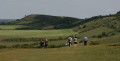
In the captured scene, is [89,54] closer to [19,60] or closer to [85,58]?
[85,58]

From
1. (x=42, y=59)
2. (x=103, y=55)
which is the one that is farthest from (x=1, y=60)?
(x=103, y=55)

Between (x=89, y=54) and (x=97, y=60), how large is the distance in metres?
5.22

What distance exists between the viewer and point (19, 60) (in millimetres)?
37156

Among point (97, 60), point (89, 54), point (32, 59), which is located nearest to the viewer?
point (97, 60)

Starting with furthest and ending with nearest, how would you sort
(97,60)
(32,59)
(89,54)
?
(89,54)
(32,59)
(97,60)

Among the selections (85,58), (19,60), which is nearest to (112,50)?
(85,58)

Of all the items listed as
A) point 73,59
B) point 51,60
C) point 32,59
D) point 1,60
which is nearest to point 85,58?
point 73,59

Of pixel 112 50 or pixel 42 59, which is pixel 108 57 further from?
pixel 42 59

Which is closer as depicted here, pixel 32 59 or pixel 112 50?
pixel 32 59

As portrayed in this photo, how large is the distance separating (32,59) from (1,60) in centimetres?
424

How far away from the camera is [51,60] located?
1441 inches

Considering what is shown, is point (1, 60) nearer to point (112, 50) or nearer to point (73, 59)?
point (73, 59)

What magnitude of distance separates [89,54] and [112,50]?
4321 mm

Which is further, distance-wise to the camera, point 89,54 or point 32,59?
point 89,54
